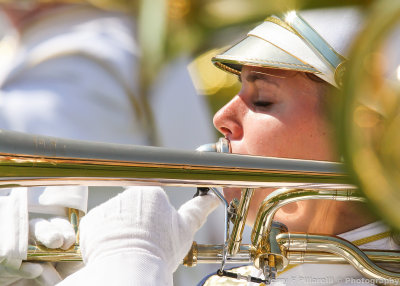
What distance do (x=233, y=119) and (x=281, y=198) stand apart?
0.14 meters

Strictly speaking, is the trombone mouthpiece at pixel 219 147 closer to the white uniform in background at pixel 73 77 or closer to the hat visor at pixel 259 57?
the hat visor at pixel 259 57

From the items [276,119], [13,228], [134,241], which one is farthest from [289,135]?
[13,228]

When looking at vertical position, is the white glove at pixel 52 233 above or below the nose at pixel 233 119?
below

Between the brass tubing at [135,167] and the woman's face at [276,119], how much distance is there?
0.17 meters

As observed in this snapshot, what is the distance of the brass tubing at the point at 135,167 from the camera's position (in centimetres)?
64

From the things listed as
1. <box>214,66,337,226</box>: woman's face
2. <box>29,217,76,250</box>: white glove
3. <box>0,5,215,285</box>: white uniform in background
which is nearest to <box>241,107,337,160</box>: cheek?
<box>214,66,337,226</box>: woman's face

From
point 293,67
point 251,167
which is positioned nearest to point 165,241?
point 251,167

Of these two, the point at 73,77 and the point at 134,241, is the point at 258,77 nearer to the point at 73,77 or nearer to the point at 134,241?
the point at 134,241

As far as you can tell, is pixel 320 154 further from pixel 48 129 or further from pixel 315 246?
pixel 48 129

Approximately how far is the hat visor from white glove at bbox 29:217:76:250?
29 cm

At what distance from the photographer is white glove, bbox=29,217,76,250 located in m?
0.91

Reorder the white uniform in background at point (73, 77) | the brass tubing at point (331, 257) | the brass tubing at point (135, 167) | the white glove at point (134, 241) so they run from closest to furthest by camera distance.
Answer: the brass tubing at point (135, 167), the white glove at point (134, 241), the brass tubing at point (331, 257), the white uniform in background at point (73, 77)

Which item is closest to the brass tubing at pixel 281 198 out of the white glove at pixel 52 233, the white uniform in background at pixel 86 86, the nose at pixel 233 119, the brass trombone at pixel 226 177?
the brass trombone at pixel 226 177

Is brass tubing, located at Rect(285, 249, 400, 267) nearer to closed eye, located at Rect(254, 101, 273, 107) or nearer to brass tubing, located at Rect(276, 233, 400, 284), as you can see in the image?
brass tubing, located at Rect(276, 233, 400, 284)
